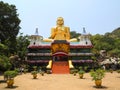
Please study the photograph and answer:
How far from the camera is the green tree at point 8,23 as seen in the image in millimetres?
39219

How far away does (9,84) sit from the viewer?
64.6 feet

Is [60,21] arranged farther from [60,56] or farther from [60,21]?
[60,56]

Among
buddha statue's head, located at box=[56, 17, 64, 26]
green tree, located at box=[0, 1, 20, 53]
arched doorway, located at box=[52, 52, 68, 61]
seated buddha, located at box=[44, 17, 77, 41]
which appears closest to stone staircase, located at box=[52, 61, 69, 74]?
arched doorway, located at box=[52, 52, 68, 61]

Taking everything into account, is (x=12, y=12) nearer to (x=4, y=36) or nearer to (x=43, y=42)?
(x=4, y=36)

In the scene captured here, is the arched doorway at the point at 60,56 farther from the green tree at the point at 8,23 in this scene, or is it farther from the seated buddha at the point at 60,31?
the green tree at the point at 8,23

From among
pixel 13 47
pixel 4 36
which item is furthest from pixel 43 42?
pixel 4 36

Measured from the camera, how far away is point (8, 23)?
40.2 meters

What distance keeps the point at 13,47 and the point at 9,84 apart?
24442 millimetres

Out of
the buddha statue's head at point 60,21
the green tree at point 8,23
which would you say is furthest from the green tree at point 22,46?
the buddha statue's head at point 60,21

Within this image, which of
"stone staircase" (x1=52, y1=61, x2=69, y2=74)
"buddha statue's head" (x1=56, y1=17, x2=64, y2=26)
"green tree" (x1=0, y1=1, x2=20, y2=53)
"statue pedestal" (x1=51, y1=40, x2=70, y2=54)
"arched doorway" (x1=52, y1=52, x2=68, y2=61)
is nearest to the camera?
"stone staircase" (x1=52, y1=61, x2=69, y2=74)

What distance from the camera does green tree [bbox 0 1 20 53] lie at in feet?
129

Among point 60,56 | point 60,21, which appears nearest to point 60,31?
point 60,21

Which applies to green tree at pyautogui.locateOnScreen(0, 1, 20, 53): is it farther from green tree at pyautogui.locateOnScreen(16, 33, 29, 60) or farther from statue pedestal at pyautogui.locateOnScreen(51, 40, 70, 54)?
statue pedestal at pyautogui.locateOnScreen(51, 40, 70, 54)

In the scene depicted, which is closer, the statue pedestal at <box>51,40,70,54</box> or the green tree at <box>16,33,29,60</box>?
the statue pedestal at <box>51,40,70,54</box>
